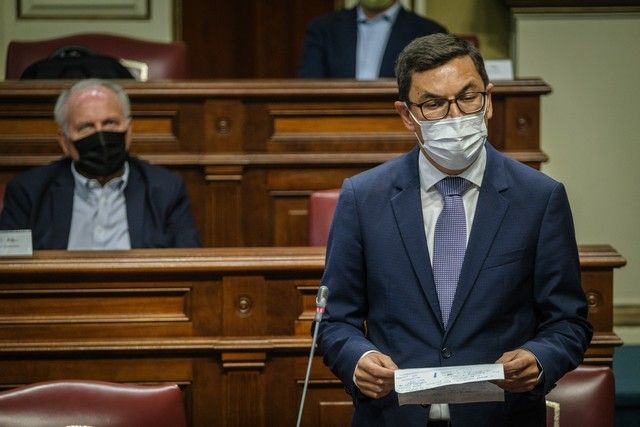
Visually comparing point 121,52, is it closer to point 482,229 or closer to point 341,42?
→ point 341,42

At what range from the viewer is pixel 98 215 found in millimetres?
3670

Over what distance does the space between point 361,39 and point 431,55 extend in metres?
3.11

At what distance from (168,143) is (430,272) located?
239 centimetres

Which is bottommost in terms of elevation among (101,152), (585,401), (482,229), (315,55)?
(585,401)

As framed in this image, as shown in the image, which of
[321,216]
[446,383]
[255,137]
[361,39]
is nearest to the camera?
[446,383]

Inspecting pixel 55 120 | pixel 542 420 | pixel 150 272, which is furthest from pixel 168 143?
pixel 542 420

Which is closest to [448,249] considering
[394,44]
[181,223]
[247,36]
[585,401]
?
[585,401]

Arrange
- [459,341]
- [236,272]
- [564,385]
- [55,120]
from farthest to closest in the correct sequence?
1. [55,120]
2. [236,272]
3. [564,385]
4. [459,341]

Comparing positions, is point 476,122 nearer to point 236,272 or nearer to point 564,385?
point 564,385

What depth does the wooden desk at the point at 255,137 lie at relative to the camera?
4.06 meters

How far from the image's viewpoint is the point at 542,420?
1905 mm

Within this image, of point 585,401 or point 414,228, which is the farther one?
point 585,401

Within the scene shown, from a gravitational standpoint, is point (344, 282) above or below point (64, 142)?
below

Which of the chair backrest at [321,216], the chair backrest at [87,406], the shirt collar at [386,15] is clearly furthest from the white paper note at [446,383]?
the shirt collar at [386,15]
